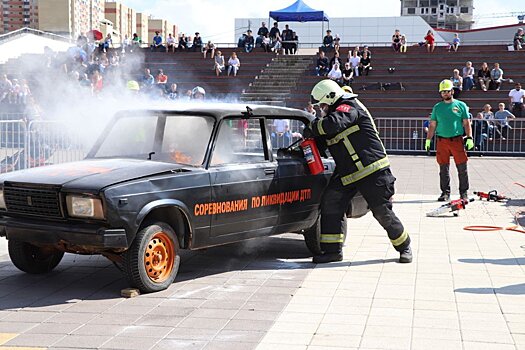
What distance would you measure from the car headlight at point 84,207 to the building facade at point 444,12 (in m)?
72.3

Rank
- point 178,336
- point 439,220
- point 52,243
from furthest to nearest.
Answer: point 439,220, point 52,243, point 178,336

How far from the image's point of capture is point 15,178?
6.12 metres

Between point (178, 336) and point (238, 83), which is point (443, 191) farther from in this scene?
point (238, 83)

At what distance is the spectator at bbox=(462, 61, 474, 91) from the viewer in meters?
24.6

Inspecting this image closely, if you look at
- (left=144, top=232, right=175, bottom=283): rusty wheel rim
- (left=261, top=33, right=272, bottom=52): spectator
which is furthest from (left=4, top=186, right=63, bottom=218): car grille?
(left=261, top=33, right=272, bottom=52): spectator

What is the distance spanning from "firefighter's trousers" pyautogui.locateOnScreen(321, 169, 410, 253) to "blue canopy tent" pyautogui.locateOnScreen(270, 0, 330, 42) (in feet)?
94.3

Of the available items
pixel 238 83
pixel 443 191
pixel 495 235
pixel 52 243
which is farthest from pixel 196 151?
pixel 238 83

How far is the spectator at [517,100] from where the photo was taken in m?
22.2

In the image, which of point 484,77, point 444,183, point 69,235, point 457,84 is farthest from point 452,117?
point 484,77

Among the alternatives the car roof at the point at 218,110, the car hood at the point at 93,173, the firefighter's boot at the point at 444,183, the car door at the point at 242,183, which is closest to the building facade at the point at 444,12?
the firefighter's boot at the point at 444,183

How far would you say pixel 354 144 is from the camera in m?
7.13

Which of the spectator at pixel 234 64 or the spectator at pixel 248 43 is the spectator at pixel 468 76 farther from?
the spectator at pixel 248 43

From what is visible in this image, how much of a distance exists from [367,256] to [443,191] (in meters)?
4.58

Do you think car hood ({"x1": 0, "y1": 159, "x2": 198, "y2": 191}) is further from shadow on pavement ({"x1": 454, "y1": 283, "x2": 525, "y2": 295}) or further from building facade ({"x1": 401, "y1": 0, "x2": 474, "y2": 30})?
building facade ({"x1": 401, "y1": 0, "x2": 474, "y2": 30})
